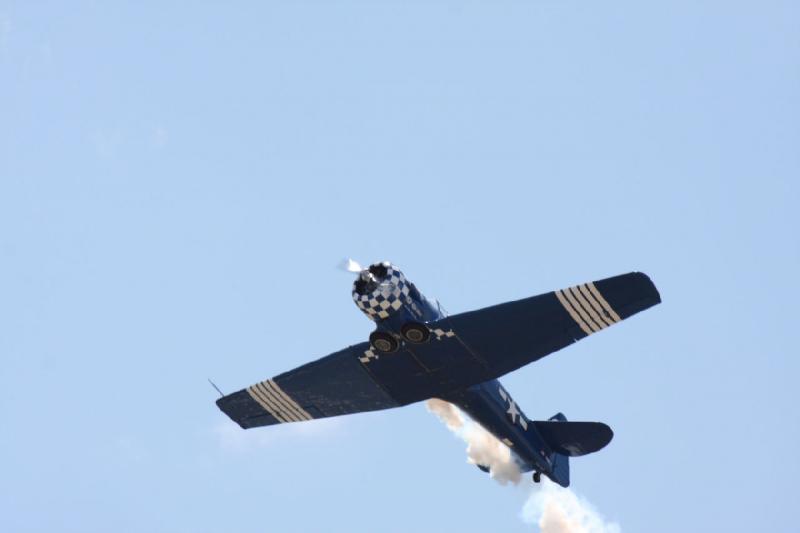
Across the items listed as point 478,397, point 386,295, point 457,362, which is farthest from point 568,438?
point 386,295

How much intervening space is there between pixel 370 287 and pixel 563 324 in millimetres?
4380

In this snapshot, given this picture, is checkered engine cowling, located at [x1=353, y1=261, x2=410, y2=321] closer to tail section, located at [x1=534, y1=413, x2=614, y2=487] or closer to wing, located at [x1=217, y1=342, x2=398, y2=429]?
wing, located at [x1=217, y1=342, x2=398, y2=429]

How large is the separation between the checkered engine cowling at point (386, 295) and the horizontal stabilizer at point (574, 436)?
7374 mm

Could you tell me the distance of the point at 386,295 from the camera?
3122cm

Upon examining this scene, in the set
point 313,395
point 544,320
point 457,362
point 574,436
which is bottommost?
point 574,436

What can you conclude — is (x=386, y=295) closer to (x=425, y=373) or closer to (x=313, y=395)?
(x=425, y=373)

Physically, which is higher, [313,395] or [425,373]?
[313,395]

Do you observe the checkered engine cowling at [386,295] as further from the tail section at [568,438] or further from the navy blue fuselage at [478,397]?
the tail section at [568,438]

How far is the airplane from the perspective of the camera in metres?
31.5

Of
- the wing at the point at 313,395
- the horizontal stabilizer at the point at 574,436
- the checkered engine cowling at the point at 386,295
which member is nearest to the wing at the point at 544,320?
the checkered engine cowling at the point at 386,295

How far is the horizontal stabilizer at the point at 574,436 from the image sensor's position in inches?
1438

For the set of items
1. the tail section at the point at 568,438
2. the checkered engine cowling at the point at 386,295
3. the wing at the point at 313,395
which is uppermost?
the wing at the point at 313,395

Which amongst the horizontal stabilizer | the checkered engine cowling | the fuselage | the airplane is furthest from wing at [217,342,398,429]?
the horizontal stabilizer

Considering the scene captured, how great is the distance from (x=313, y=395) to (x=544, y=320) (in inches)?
267
